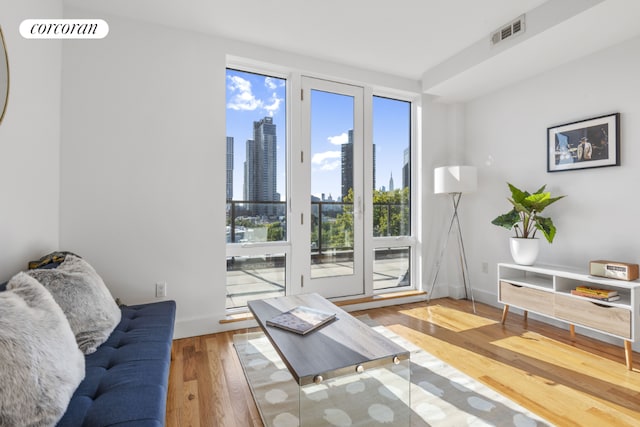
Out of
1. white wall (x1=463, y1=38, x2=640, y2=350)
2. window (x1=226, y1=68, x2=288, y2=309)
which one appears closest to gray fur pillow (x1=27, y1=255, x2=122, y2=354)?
window (x1=226, y1=68, x2=288, y2=309)

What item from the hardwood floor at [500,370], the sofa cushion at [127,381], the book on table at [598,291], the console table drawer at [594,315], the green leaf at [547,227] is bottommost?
the hardwood floor at [500,370]

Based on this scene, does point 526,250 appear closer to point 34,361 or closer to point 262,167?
point 262,167

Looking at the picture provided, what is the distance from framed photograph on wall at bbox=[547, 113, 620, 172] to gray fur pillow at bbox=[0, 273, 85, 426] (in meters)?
A: 3.70

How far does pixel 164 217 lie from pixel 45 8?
1582 millimetres

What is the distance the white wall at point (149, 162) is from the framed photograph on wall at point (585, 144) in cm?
293

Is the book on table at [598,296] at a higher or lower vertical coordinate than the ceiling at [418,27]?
lower

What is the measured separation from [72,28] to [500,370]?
3.94 meters

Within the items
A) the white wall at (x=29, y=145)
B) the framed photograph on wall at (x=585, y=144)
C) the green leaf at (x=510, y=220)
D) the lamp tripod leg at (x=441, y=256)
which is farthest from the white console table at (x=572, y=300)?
the white wall at (x=29, y=145)

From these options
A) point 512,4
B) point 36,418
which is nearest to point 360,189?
point 512,4

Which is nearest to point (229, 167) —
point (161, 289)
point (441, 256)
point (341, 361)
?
point (161, 289)

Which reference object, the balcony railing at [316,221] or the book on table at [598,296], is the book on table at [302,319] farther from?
the book on table at [598,296]

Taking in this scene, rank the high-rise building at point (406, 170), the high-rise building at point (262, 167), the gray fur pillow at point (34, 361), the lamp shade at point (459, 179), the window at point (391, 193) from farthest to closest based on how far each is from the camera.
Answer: the high-rise building at point (406, 170)
the window at point (391, 193)
the lamp shade at point (459, 179)
the high-rise building at point (262, 167)
the gray fur pillow at point (34, 361)

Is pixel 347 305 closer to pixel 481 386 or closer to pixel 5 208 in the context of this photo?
pixel 481 386

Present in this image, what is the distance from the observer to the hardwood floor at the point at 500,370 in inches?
68.0
